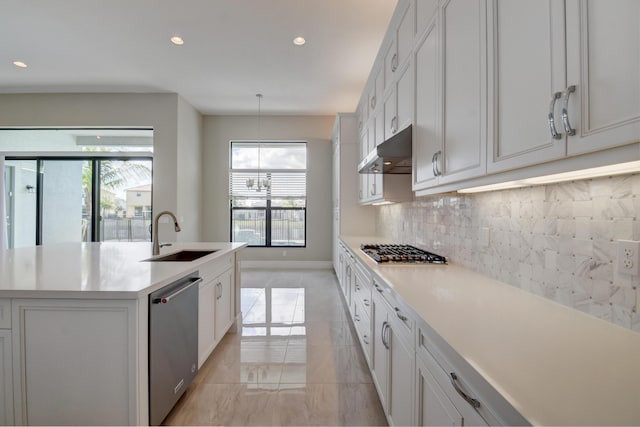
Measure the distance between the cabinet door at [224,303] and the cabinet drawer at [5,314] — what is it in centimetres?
125

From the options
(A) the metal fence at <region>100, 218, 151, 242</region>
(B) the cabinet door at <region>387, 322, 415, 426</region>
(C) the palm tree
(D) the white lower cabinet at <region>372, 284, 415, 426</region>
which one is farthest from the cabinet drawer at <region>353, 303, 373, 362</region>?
(C) the palm tree

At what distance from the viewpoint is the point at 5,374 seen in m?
1.37

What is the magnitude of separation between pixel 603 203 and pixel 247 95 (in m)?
5.21

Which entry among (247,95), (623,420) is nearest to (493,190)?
(623,420)

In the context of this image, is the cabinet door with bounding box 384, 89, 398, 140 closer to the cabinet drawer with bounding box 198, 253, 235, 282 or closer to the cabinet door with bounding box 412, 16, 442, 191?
the cabinet door with bounding box 412, 16, 442, 191

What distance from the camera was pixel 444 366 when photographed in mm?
900

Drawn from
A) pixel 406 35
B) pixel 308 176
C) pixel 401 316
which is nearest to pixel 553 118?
pixel 401 316

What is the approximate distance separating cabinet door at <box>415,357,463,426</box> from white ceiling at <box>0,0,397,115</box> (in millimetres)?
3296

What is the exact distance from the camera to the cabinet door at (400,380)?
1.20 metres

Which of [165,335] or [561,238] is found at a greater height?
[561,238]

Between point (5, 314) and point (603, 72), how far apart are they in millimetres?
2467

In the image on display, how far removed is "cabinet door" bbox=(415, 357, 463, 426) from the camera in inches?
33.8

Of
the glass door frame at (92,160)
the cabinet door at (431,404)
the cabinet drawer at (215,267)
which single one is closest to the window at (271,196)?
the glass door frame at (92,160)

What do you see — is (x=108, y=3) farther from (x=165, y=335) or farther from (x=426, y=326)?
(x=426, y=326)
